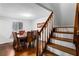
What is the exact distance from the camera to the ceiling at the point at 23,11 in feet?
3.98

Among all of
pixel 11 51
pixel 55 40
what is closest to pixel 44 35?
pixel 55 40

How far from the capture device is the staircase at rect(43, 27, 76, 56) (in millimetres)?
1233

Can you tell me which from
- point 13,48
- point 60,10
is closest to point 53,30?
point 60,10

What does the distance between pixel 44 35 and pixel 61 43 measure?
252 millimetres

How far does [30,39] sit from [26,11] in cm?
37

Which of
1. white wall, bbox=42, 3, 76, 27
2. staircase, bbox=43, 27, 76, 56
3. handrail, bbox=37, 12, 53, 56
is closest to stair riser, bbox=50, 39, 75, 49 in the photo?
staircase, bbox=43, 27, 76, 56

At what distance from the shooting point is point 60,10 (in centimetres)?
127

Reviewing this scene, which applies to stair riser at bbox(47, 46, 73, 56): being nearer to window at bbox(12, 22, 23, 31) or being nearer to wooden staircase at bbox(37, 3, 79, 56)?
wooden staircase at bbox(37, 3, 79, 56)

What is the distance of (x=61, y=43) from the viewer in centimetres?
127

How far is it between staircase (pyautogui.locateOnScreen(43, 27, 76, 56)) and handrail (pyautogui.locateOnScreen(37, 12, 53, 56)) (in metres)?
0.05

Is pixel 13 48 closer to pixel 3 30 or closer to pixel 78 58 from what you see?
pixel 3 30

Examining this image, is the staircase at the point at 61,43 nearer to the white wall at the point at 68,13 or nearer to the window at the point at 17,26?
the white wall at the point at 68,13

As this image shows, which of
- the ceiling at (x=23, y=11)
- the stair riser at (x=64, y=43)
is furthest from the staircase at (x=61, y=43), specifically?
the ceiling at (x=23, y=11)

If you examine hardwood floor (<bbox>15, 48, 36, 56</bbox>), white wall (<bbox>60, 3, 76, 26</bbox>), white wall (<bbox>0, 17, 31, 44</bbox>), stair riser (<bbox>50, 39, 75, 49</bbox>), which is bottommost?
hardwood floor (<bbox>15, 48, 36, 56</bbox>)
